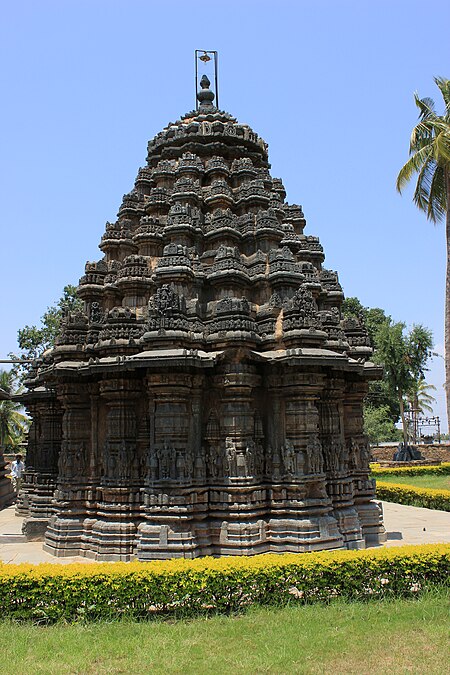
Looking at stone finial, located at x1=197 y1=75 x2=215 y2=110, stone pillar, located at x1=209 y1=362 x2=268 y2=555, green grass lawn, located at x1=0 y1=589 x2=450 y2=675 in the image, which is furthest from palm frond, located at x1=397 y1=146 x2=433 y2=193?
green grass lawn, located at x1=0 y1=589 x2=450 y2=675

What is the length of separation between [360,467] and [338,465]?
5.09 ft

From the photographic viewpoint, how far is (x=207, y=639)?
672 centimetres

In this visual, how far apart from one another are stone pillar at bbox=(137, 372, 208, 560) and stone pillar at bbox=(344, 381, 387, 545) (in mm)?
3885

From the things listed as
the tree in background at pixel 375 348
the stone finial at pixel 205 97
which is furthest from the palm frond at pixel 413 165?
the tree in background at pixel 375 348

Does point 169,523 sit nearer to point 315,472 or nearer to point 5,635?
point 315,472

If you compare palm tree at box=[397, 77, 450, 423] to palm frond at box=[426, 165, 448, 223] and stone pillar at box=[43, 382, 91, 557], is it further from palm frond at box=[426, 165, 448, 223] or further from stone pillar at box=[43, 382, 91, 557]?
stone pillar at box=[43, 382, 91, 557]

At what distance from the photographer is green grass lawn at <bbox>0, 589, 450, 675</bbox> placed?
601 centimetres

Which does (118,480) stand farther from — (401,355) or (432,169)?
(401,355)

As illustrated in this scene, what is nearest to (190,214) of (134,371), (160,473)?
(134,371)

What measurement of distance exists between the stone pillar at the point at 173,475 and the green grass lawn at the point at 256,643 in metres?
2.51

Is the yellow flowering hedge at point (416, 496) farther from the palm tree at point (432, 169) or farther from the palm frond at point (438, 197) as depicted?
the palm frond at point (438, 197)

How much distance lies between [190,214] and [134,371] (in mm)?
3458

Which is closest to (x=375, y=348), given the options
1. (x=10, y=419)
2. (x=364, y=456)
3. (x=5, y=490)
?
(x=10, y=419)

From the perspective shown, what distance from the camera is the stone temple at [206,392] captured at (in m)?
10.2
